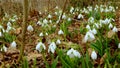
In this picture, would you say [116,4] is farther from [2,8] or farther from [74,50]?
[74,50]

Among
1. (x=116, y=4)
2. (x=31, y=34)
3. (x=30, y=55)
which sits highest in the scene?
(x=116, y=4)

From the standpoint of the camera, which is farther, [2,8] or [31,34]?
[2,8]

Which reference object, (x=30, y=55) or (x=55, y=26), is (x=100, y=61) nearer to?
(x=30, y=55)

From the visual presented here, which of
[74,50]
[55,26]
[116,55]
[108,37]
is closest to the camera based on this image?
[74,50]

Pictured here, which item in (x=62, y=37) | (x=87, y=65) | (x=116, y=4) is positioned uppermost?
(x=116, y=4)

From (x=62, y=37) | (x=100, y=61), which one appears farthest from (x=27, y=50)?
(x=100, y=61)

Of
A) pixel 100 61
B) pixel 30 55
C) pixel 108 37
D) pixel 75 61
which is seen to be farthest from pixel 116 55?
pixel 30 55

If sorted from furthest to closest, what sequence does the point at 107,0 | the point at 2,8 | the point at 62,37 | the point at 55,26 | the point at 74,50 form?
1. the point at 107,0
2. the point at 2,8
3. the point at 55,26
4. the point at 62,37
5. the point at 74,50

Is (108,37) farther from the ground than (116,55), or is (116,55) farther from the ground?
(108,37)

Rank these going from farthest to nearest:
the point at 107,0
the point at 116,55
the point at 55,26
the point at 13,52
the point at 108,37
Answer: the point at 107,0 → the point at 55,26 → the point at 13,52 → the point at 108,37 → the point at 116,55
